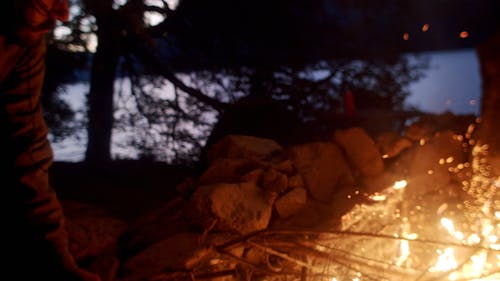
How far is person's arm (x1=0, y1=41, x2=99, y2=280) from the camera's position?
1.76 m

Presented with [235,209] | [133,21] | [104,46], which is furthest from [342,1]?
[235,209]

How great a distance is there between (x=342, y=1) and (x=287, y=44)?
45.2 inches

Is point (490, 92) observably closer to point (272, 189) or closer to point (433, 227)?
point (433, 227)

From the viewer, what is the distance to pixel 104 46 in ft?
21.6

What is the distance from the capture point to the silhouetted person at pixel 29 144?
1618 millimetres

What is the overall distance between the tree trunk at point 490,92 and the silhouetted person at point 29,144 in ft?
7.83

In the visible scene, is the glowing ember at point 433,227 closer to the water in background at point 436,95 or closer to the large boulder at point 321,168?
the large boulder at point 321,168

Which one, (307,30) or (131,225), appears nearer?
(131,225)

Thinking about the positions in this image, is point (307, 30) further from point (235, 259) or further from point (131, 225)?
point (235, 259)

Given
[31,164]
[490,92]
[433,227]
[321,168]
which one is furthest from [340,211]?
[31,164]

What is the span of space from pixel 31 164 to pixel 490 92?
106 inches

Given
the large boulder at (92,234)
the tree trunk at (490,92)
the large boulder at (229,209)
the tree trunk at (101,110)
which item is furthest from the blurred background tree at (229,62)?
the tree trunk at (490,92)

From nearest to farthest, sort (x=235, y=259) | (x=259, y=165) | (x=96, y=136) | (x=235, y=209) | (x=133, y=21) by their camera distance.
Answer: (x=235, y=259), (x=235, y=209), (x=259, y=165), (x=133, y=21), (x=96, y=136)

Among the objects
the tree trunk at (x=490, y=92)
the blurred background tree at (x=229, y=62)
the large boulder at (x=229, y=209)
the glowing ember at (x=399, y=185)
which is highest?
the blurred background tree at (x=229, y=62)
